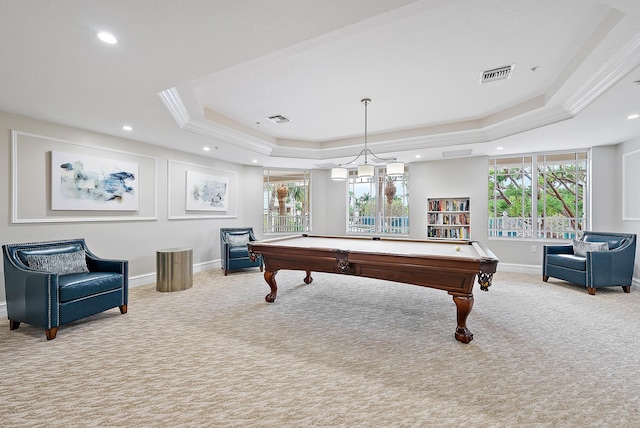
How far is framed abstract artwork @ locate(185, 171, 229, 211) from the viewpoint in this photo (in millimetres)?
5762

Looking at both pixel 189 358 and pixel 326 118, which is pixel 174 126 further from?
pixel 189 358

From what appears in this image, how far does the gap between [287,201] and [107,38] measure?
19.4ft

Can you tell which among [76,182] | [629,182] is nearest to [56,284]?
[76,182]

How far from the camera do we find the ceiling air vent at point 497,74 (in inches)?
121

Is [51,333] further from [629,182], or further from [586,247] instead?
[629,182]

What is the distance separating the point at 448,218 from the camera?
6.55 meters

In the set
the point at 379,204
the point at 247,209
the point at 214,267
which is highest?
the point at 379,204

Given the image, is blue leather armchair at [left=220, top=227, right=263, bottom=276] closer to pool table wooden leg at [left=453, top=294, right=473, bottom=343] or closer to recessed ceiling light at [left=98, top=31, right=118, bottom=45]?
pool table wooden leg at [left=453, top=294, right=473, bottom=343]

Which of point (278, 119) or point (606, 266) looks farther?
point (278, 119)

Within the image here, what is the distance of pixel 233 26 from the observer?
1927mm

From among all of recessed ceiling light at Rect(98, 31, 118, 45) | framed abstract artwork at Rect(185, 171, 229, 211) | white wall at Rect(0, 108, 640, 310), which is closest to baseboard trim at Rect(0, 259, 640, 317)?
white wall at Rect(0, 108, 640, 310)

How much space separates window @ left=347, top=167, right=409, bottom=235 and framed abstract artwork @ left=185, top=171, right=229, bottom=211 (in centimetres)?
326

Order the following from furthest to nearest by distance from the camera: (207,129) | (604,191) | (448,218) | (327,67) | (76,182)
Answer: (448,218)
(604,191)
(207,129)
(76,182)
(327,67)

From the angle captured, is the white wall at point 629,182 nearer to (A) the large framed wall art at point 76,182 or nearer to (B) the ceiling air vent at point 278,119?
(B) the ceiling air vent at point 278,119
